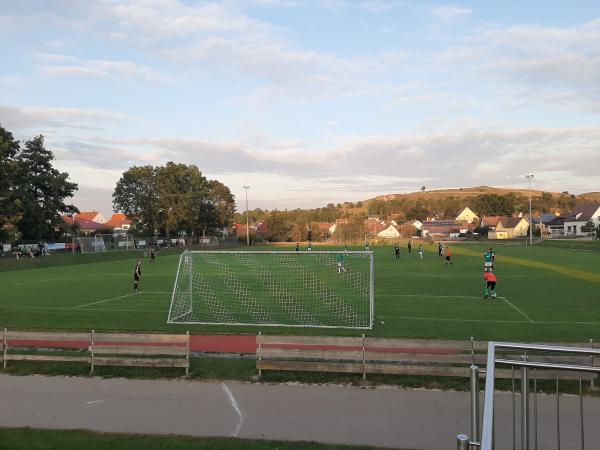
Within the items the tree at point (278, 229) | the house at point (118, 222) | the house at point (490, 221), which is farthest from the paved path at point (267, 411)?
the house at point (118, 222)

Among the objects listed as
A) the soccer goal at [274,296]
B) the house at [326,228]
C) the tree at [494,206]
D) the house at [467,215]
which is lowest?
the soccer goal at [274,296]

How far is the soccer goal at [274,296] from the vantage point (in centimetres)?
1689

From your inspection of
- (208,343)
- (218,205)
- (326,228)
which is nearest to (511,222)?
(326,228)

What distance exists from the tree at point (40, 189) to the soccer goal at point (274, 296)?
28.9 m

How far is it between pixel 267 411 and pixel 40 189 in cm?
5798

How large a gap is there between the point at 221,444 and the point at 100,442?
64.7 inches

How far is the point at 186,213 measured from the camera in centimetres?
7719

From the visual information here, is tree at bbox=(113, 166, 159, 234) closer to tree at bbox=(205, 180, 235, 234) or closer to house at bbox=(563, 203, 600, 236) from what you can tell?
tree at bbox=(205, 180, 235, 234)

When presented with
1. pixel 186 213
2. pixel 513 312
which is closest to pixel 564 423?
pixel 513 312

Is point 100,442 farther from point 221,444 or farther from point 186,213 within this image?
point 186,213

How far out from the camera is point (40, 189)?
190 feet

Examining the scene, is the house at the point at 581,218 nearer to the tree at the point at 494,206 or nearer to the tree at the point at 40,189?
the tree at the point at 494,206

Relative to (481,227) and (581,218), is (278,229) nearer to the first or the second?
(481,227)

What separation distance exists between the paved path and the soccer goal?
20.4ft
